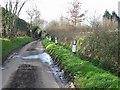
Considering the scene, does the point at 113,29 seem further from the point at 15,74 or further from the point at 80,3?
the point at 80,3

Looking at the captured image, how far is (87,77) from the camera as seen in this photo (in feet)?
37.0

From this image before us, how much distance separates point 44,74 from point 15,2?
31483mm

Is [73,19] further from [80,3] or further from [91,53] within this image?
[91,53]

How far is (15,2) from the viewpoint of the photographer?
4578cm

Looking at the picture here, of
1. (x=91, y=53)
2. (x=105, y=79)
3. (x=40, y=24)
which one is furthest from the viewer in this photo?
(x=40, y=24)

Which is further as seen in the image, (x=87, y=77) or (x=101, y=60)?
(x=101, y=60)

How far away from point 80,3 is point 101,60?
2996cm

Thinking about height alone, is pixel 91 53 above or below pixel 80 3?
below

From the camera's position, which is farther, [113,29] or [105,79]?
[113,29]

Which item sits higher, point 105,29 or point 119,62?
point 105,29

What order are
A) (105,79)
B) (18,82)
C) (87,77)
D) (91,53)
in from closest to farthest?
(105,79) < (87,77) < (18,82) < (91,53)

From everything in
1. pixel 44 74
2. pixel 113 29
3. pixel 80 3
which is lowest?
pixel 44 74

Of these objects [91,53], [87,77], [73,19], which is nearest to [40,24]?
[73,19]

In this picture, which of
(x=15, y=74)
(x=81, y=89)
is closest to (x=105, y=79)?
(x=81, y=89)
